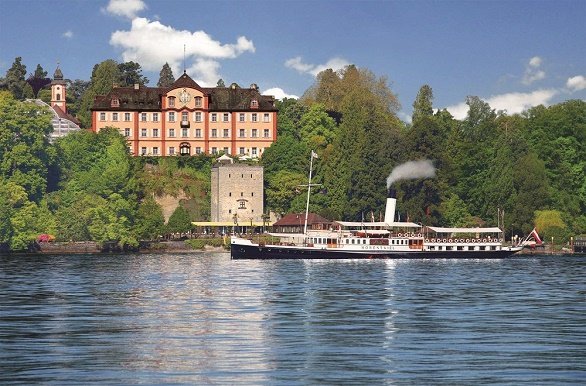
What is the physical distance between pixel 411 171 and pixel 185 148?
125 feet

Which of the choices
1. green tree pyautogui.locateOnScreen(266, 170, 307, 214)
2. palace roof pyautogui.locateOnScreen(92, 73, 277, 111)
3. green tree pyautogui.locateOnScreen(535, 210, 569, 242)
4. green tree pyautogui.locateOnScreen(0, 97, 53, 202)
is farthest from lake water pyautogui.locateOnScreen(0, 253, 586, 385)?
palace roof pyautogui.locateOnScreen(92, 73, 277, 111)

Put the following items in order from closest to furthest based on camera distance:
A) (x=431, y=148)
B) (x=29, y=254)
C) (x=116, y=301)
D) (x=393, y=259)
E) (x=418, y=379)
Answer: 1. (x=418, y=379)
2. (x=116, y=301)
3. (x=393, y=259)
4. (x=29, y=254)
5. (x=431, y=148)

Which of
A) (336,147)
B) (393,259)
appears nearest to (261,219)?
(336,147)

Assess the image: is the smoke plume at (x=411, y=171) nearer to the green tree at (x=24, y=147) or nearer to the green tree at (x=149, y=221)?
the green tree at (x=149, y=221)

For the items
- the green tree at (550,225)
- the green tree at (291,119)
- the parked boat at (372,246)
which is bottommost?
the parked boat at (372,246)

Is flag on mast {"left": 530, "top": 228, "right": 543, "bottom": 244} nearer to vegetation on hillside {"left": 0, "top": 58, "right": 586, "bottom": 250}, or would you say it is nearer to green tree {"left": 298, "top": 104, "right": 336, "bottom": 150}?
vegetation on hillside {"left": 0, "top": 58, "right": 586, "bottom": 250}

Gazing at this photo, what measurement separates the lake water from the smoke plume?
60063 millimetres

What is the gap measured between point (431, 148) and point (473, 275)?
202ft

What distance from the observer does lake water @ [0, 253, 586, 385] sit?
41.9 meters

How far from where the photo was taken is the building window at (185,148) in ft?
604

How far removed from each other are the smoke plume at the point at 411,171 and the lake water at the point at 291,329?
197 feet

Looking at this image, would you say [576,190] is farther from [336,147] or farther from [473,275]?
[473,275]

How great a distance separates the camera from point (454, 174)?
16600 cm

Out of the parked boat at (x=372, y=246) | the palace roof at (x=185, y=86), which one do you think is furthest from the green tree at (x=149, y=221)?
the palace roof at (x=185, y=86)
